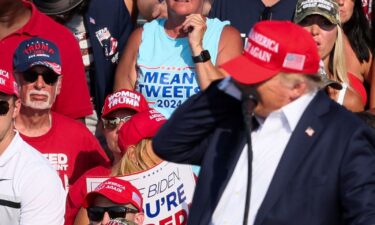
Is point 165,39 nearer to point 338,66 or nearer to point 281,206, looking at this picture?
point 338,66

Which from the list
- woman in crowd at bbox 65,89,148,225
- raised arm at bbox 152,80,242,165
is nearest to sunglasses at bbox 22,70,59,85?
woman in crowd at bbox 65,89,148,225

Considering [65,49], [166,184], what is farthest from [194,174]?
[65,49]

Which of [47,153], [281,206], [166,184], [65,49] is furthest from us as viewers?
[65,49]

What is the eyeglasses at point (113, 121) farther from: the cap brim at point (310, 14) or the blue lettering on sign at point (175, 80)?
the cap brim at point (310, 14)

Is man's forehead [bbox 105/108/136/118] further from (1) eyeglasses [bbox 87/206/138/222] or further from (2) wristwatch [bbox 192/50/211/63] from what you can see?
(1) eyeglasses [bbox 87/206/138/222]

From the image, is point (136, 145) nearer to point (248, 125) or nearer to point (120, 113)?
point (120, 113)

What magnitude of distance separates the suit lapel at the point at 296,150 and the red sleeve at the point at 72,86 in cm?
311

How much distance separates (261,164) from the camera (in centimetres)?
443

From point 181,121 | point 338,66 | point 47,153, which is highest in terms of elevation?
point 181,121

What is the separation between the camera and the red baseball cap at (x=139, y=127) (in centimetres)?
625

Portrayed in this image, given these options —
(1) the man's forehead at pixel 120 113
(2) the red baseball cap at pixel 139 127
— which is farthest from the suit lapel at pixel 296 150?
(1) the man's forehead at pixel 120 113

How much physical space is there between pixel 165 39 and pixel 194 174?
1.17 meters

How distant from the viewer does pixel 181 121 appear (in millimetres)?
4598

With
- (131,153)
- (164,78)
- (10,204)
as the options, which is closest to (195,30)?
(164,78)
